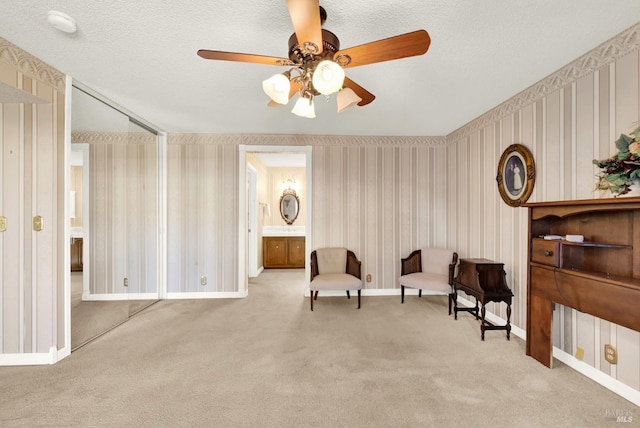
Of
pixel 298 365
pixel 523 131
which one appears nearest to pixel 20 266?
pixel 298 365

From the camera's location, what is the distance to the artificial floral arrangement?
1.63m

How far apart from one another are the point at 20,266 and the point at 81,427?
1.52 m

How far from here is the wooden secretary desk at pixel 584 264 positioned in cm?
168

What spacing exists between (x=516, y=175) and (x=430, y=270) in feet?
5.57

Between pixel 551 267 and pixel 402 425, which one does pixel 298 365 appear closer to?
pixel 402 425

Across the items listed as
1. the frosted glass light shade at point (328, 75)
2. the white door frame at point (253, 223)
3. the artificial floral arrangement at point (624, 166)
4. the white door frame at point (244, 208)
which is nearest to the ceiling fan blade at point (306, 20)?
the frosted glass light shade at point (328, 75)

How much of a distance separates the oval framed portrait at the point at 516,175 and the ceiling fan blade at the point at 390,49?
203cm

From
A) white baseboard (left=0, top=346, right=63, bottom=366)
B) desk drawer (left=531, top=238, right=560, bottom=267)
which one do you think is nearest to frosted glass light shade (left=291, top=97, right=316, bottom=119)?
desk drawer (left=531, top=238, right=560, bottom=267)

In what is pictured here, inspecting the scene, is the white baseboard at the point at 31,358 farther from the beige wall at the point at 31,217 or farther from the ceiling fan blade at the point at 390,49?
the ceiling fan blade at the point at 390,49

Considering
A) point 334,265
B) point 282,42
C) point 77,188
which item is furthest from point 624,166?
point 77,188

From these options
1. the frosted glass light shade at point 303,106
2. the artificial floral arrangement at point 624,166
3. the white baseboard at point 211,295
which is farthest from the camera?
the white baseboard at point 211,295

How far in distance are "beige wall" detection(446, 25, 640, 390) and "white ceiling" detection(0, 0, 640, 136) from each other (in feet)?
0.56

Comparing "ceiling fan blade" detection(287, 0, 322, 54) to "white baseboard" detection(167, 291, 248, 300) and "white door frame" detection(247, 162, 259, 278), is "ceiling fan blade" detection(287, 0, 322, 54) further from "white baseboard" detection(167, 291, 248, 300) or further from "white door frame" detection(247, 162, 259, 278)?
"white door frame" detection(247, 162, 259, 278)

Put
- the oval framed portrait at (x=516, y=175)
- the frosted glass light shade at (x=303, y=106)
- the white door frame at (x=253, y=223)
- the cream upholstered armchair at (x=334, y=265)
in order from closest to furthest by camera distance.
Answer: the frosted glass light shade at (x=303, y=106), the oval framed portrait at (x=516, y=175), the cream upholstered armchair at (x=334, y=265), the white door frame at (x=253, y=223)
